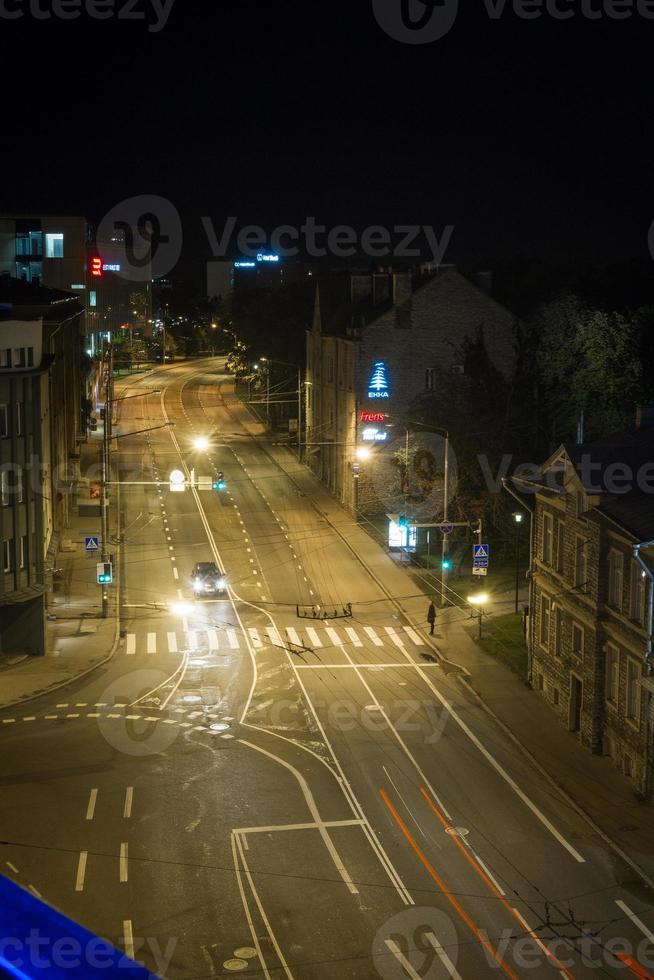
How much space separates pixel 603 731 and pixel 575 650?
289 cm

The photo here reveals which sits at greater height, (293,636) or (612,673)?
(612,673)

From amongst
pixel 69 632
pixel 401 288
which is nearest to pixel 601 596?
pixel 69 632

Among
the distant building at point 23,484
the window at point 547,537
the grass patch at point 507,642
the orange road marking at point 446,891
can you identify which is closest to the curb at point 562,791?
the grass patch at point 507,642

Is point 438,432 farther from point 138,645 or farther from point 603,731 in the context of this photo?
point 603,731

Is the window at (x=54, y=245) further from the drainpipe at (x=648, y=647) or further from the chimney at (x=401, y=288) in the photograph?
the drainpipe at (x=648, y=647)

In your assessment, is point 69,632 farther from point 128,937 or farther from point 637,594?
point 128,937

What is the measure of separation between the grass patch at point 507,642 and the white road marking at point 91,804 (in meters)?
15.7

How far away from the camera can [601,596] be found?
98.8 ft

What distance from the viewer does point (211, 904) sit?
21.3 m

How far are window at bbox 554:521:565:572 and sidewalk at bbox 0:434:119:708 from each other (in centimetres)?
1618

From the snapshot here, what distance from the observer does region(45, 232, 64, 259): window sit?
89.5m

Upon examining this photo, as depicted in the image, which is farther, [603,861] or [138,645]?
[138,645]

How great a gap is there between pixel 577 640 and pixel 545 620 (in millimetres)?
3300

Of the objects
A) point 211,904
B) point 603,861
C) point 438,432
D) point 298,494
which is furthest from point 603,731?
point 298,494
